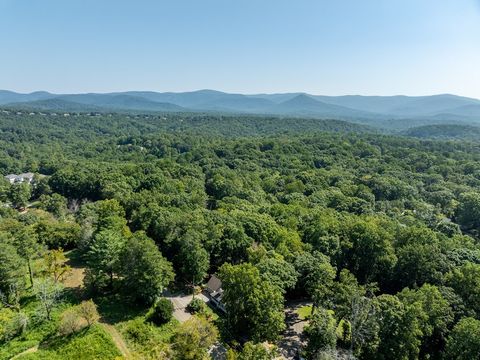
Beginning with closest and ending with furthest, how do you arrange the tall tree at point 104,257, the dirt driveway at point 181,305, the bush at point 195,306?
1. the dirt driveway at point 181,305
2. the bush at point 195,306
3. the tall tree at point 104,257

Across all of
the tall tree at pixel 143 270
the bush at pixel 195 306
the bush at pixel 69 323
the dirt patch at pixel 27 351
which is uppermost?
the tall tree at pixel 143 270

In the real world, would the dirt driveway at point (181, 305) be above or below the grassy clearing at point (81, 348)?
below

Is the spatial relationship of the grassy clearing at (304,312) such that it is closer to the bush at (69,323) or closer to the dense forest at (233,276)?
the dense forest at (233,276)

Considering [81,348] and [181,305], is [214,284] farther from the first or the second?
[81,348]

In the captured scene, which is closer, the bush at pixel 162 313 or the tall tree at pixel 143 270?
the bush at pixel 162 313

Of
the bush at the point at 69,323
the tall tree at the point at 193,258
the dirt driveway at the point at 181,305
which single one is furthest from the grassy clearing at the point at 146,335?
the tall tree at the point at 193,258

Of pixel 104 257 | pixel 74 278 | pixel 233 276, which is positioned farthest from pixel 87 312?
pixel 233 276

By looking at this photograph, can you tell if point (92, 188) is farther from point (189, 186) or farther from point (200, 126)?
point (200, 126)
